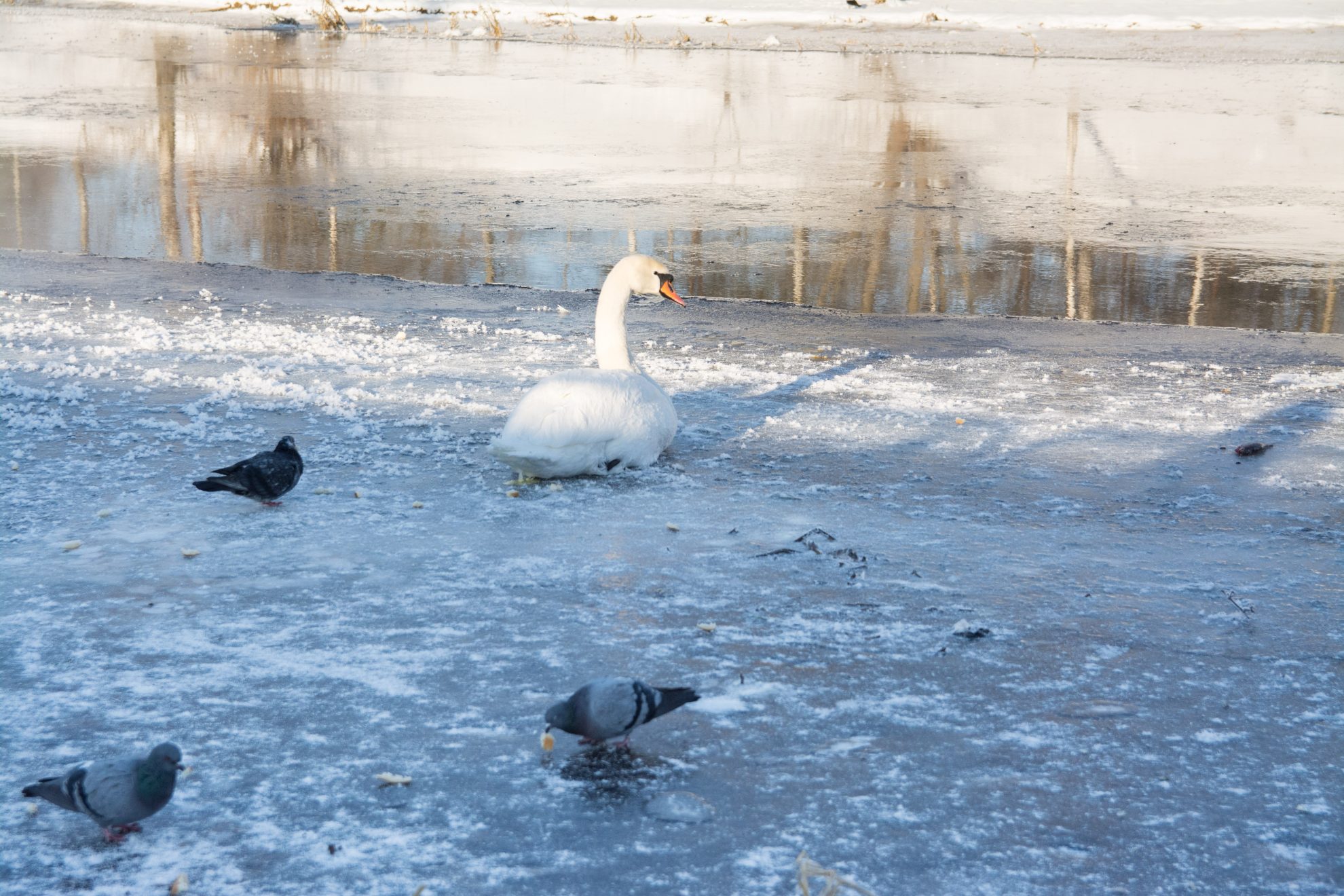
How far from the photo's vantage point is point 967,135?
61.7 ft

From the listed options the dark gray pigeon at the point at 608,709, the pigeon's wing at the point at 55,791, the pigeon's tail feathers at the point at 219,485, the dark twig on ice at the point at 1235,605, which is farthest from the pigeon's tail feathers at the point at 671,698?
the pigeon's tail feathers at the point at 219,485

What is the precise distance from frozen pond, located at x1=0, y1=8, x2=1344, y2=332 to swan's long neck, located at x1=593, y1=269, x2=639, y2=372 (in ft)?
12.1

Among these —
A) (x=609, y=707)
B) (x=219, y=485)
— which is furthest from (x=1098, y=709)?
(x=219, y=485)

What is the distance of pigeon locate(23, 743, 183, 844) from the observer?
10.2 feet

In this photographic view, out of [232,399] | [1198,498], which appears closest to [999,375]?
[1198,498]

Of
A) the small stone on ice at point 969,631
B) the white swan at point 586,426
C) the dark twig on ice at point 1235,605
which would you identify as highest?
the white swan at point 586,426

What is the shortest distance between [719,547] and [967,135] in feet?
48.9

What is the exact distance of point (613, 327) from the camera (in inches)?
267

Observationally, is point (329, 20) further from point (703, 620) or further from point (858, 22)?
point (703, 620)

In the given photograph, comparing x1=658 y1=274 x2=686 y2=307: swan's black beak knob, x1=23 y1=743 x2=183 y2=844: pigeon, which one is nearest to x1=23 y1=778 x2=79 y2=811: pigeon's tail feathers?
x1=23 y1=743 x2=183 y2=844: pigeon

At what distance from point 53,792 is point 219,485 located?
2.32 meters

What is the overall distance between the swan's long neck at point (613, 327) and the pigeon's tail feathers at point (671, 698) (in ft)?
10.8

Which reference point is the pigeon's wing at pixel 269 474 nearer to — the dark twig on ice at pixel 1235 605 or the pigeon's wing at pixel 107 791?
the pigeon's wing at pixel 107 791

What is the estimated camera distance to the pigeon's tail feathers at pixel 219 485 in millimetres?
5328
